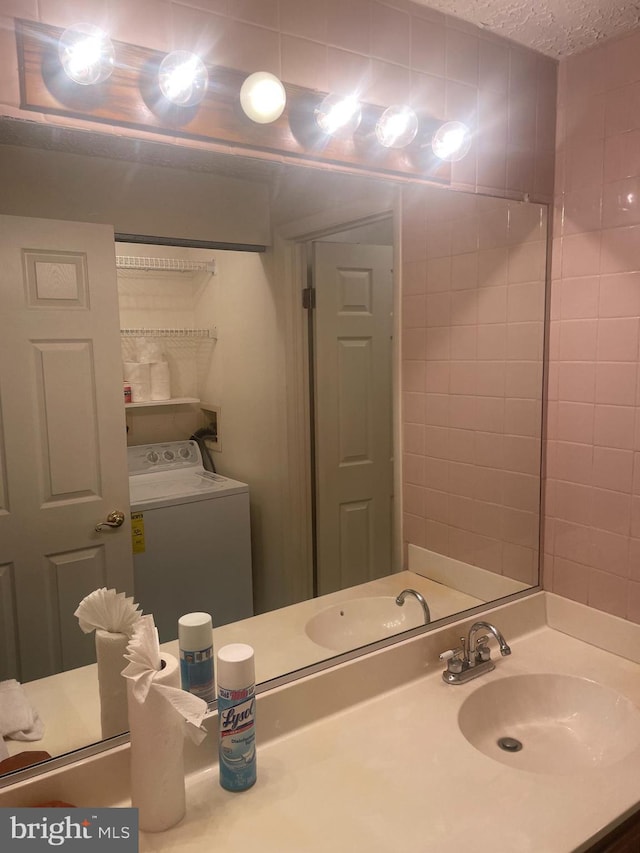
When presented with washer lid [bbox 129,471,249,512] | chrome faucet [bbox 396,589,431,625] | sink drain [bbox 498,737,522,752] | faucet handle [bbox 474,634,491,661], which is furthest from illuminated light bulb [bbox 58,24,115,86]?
sink drain [bbox 498,737,522,752]

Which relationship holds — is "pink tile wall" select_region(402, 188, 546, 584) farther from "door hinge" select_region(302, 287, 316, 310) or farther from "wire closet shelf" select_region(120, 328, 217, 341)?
"wire closet shelf" select_region(120, 328, 217, 341)

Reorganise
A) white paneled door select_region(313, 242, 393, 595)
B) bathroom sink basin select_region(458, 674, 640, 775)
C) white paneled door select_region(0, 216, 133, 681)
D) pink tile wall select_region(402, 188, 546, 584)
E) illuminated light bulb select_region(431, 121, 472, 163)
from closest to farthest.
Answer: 1. white paneled door select_region(0, 216, 133, 681)
2. bathroom sink basin select_region(458, 674, 640, 775)
3. illuminated light bulb select_region(431, 121, 472, 163)
4. white paneled door select_region(313, 242, 393, 595)
5. pink tile wall select_region(402, 188, 546, 584)

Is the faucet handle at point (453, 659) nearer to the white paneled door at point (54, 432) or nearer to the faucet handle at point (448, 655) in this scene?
the faucet handle at point (448, 655)

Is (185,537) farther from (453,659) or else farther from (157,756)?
(453,659)

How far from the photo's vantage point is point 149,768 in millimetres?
928

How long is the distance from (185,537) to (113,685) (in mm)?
312

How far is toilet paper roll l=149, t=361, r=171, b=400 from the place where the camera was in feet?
3.85

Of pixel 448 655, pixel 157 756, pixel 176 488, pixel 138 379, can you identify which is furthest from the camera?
pixel 448 655

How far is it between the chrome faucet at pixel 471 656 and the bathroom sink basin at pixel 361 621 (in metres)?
0.11

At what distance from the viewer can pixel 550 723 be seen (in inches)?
54.6

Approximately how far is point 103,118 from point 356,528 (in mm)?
1027

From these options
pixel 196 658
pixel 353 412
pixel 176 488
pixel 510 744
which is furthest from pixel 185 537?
pixel 510 744

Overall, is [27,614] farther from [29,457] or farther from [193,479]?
A: [193,479]

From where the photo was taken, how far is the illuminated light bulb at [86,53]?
95cm
